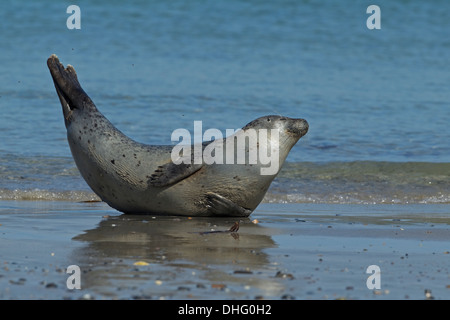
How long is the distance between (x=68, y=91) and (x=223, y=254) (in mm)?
2679

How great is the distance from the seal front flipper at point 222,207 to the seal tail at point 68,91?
53.7 inches

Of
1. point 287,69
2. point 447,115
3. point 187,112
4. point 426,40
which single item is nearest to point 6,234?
point 187,112

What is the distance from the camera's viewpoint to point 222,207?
659 cm

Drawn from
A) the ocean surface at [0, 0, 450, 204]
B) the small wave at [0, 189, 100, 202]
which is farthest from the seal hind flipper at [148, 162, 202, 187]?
the ocean surface at [0, 0, 450, 204]

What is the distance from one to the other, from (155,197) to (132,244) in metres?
1.30

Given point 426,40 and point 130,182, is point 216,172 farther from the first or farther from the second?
point 426,40

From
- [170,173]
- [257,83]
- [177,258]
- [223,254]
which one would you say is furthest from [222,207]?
[257,83]

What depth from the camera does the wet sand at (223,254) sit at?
13.3 ft

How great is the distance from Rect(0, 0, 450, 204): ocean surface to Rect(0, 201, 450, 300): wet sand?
60.1 inches

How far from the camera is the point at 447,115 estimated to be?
42.5 feet

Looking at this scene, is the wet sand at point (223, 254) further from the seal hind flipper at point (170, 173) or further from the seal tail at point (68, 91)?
the seal tail at point (68, 91)

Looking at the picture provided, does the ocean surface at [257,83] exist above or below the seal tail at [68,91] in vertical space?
above

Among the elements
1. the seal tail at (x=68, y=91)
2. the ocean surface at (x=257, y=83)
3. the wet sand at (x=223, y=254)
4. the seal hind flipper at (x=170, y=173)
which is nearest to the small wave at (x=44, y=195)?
the ocean surface at (x=257, y=83)

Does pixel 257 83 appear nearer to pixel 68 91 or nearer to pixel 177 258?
pixel 68 91
